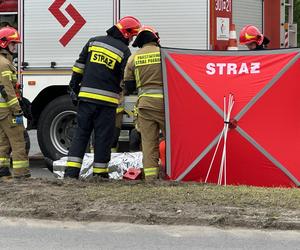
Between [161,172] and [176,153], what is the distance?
0.43 meters

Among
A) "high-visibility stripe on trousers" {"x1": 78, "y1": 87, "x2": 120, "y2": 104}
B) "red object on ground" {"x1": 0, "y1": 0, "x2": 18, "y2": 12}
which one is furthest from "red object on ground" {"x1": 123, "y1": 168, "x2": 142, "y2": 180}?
"red object on ground" {"x1": 0, "y1": 0, "x2": 18, "y2": 12}

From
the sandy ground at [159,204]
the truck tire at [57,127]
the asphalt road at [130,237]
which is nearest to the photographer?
the asphalt road at [130,237]

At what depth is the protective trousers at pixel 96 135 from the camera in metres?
7.13

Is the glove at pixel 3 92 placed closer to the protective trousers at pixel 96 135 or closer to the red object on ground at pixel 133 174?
the protective trousers at pixel 96 135

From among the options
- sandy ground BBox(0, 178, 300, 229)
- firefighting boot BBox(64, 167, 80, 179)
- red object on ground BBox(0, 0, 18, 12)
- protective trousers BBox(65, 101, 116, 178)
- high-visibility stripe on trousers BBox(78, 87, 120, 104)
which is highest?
red object on ground BBox(0, 0, 18, 12)

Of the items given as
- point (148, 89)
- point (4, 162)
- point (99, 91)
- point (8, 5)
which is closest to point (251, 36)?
point (148, 89)

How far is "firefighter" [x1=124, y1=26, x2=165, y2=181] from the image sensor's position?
7164 millimetres

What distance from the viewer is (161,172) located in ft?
24.5

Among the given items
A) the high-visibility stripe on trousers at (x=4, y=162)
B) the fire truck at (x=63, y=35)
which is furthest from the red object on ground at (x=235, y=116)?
the high-visibility stripe on trousers at (x=4, y=162)

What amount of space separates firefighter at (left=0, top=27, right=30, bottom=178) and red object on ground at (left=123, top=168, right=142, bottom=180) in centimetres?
138

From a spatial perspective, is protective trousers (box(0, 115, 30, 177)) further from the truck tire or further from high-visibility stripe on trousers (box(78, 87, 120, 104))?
the truck tire

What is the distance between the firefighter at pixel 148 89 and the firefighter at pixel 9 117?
1.48m

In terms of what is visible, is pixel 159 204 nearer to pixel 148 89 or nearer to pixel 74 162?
pixel 74 162

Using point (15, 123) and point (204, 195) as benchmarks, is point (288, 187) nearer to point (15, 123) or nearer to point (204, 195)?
point (204, 195)
